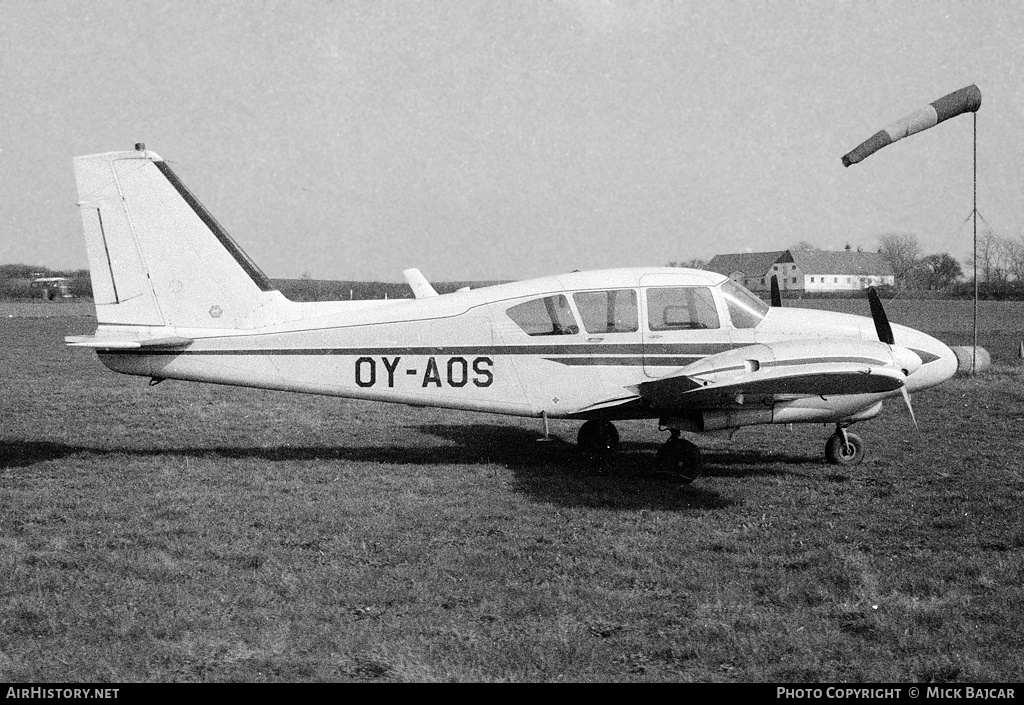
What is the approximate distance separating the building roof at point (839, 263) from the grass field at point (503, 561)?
8810 cm

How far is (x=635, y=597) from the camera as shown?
5.93m

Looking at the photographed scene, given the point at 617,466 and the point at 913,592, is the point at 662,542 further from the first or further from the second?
the point at 617,466

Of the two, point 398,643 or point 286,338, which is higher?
point 286,338

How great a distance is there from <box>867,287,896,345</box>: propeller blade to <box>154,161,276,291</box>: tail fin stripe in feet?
24.4

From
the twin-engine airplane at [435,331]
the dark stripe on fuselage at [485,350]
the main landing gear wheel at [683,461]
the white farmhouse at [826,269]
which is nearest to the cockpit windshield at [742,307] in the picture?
the twin-engine airplane at [435,331]

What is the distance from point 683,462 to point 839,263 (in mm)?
94884

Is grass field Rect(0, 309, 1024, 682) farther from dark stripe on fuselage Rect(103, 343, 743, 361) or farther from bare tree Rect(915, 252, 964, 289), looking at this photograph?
bare tree Rect(915, 252, 964, 289)

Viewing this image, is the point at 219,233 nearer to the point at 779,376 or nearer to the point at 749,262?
the point at 779,376

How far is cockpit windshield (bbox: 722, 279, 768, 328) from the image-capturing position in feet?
A: 32.5

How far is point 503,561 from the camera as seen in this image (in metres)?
6.74

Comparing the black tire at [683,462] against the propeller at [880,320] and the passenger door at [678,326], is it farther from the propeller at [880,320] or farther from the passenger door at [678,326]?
the propeller at [880,320]

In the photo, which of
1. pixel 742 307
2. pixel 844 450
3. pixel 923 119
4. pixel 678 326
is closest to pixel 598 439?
pixel 678 326
